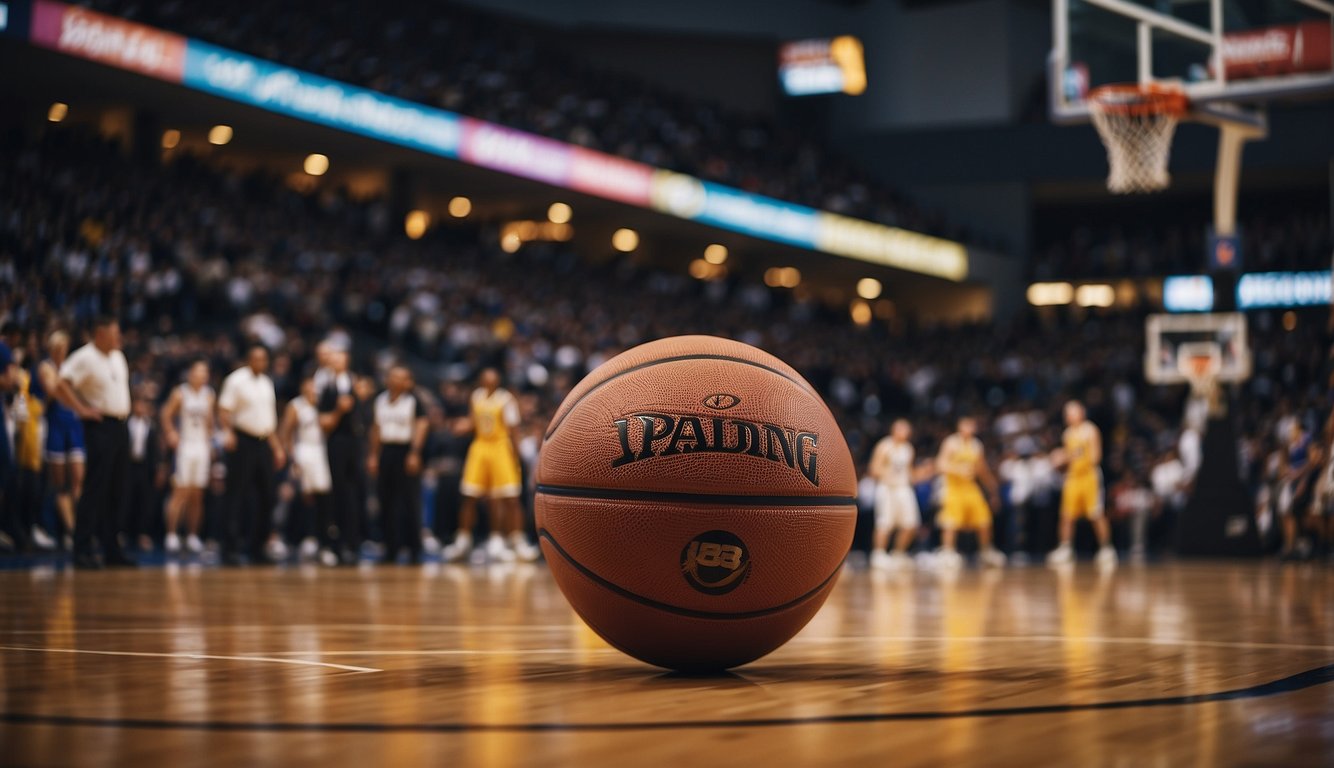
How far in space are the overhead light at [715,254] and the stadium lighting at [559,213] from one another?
4.72 m

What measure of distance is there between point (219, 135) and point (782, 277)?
57.3 feet

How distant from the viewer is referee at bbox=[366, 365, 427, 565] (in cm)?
1480

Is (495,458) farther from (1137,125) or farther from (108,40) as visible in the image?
(108,40)

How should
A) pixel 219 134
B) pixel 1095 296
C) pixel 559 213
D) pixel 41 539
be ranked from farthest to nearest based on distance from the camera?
pixel 1095 296
pixel 559 213
pixel 219 134
pixel 41 539

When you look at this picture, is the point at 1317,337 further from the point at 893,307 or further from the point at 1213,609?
the point at 1213,609

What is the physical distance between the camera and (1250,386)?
28.8m

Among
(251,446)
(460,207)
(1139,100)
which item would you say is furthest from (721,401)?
(460,207)

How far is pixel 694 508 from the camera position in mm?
4758

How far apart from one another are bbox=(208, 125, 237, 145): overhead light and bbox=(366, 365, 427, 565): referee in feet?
36.9

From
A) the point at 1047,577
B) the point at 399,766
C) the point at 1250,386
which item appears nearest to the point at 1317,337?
the point at 1250,386

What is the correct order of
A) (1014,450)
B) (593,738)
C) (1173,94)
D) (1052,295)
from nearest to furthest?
(593,738), (1173,94), (1014,450), (1052,295)

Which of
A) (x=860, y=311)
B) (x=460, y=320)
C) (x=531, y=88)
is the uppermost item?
(x=531, y=88)

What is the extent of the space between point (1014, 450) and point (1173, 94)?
8.53 metres

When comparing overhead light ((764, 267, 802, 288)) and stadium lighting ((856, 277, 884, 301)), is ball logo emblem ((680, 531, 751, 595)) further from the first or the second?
stadium lighting ((856, 277, 884, 301))
